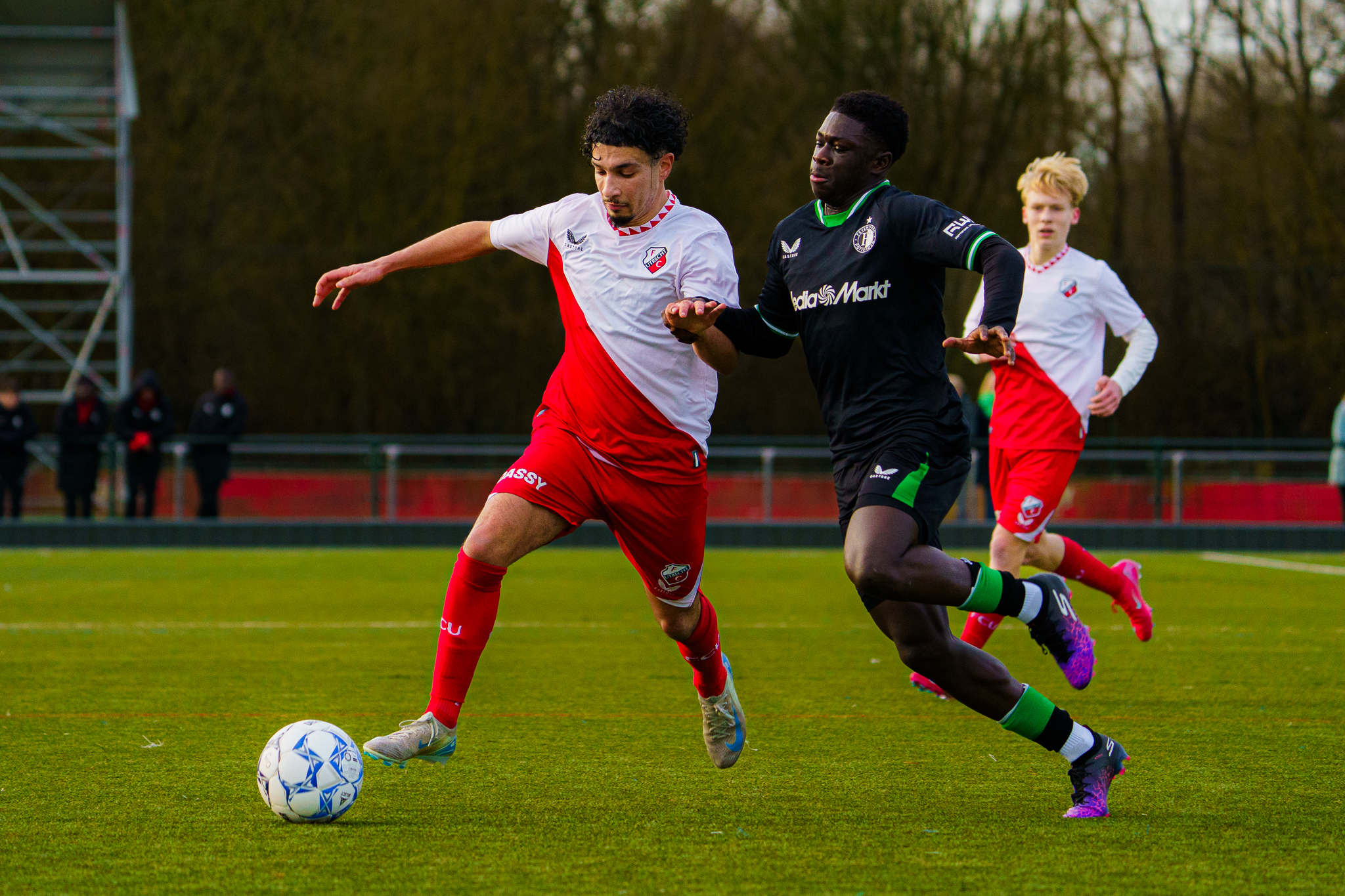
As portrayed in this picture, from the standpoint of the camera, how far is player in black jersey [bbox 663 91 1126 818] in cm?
429

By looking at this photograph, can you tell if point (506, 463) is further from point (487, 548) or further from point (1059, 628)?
point (1059, 628)

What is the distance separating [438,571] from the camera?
44.8 ft

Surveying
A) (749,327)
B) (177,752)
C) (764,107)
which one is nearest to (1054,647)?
(749,327)

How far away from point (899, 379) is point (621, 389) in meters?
0.86

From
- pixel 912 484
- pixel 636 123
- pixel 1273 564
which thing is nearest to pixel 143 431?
pixel 1273 564

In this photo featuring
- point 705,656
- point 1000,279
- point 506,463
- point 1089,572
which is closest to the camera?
point 1000,279

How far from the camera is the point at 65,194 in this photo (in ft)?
77.8

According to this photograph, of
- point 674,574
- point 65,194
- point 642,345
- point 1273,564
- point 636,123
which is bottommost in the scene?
point 1273,564

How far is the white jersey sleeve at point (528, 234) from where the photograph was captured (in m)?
5.05

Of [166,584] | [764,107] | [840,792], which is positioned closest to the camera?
[840,792]

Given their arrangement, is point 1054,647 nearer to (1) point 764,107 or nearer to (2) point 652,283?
(2) point 652,283

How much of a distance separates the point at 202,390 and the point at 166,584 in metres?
10.5

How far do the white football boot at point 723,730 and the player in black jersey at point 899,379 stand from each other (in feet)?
2.58

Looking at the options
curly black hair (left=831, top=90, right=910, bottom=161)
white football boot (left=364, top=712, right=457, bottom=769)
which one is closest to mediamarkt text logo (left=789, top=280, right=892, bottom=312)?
curly black hair (left=831, top=90, right=910, bottom=161)
